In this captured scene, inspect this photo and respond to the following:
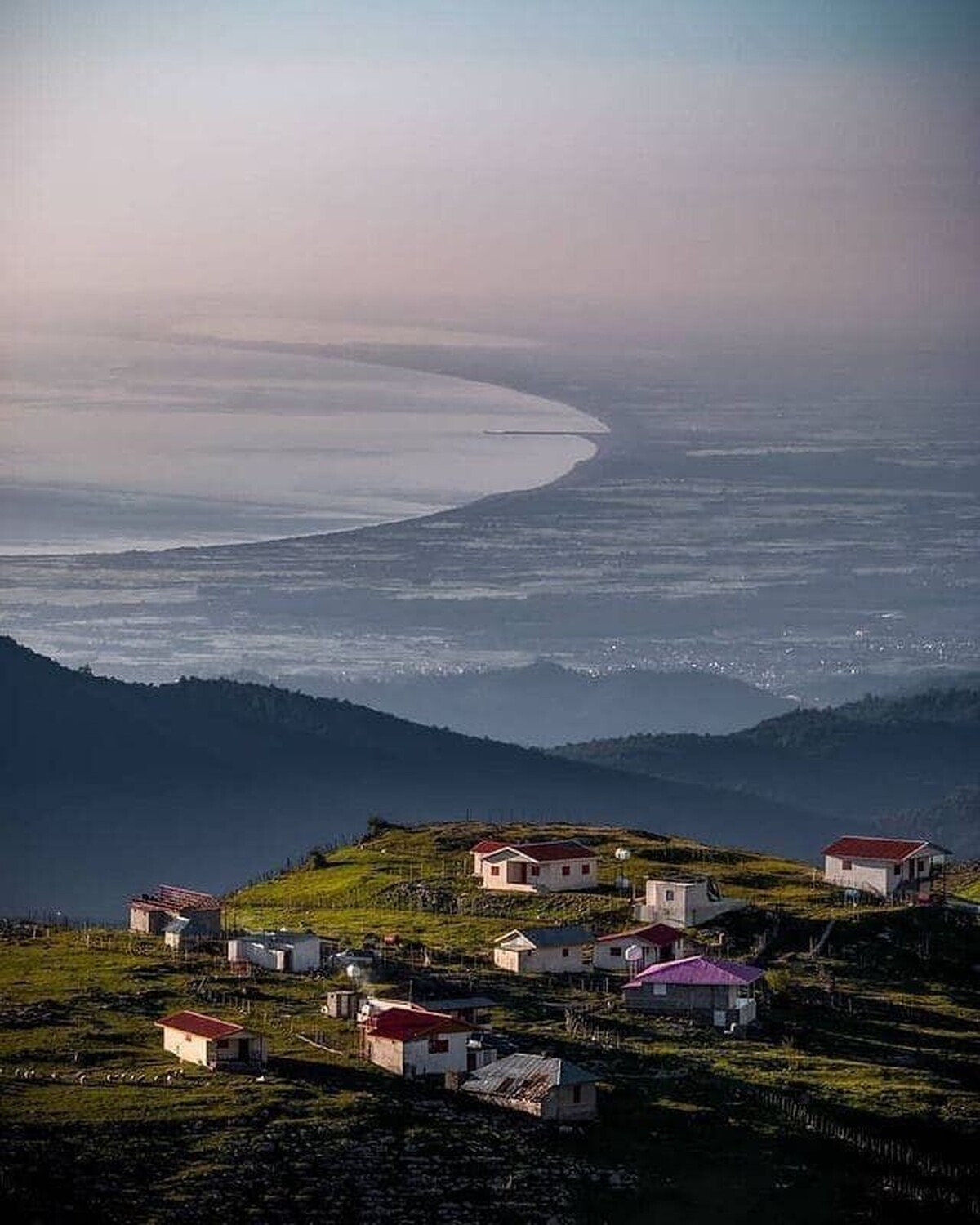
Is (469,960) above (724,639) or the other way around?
the other way around

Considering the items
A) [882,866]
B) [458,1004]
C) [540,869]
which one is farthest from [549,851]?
[458,1004]

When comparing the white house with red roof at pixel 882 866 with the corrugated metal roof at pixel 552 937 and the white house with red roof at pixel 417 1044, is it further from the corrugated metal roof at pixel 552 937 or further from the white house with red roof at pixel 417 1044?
the white house with red roof at pixel 417 1044

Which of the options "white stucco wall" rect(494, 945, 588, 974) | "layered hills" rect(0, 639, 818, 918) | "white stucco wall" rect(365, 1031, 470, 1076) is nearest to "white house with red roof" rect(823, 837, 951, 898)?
"white stucco wall" rect(494, 945, 588, 974)

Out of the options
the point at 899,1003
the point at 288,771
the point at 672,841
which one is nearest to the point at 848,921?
the point at 899,1003

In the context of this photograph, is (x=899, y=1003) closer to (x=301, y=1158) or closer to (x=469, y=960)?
(x=469, y=960)

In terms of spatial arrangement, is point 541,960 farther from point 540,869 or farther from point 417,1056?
point 417,1056

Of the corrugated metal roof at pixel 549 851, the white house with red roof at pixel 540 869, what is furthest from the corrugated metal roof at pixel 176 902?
the corrugated metal roof at pixel 549 851

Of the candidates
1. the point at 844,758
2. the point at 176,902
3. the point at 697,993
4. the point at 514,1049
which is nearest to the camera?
the point at 514,1049
